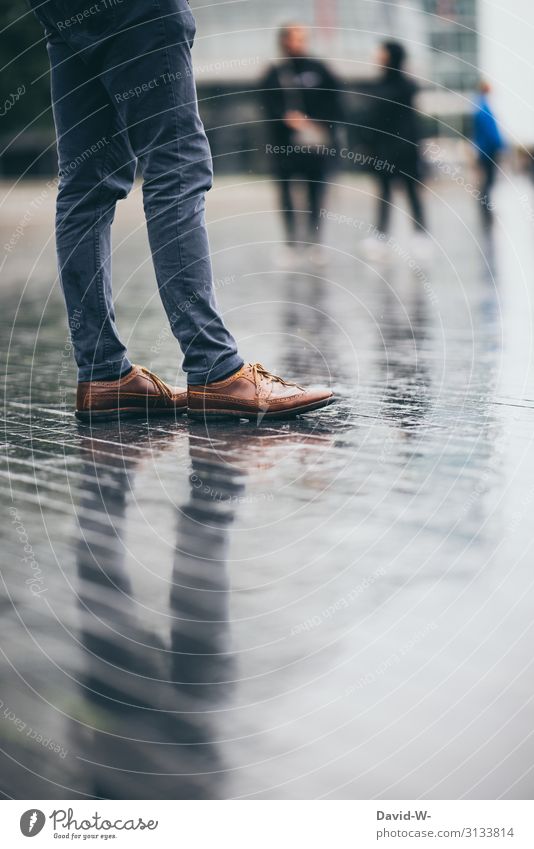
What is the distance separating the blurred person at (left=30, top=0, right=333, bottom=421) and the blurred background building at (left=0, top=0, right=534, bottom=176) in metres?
38.5

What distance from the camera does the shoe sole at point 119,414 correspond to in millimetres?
4370

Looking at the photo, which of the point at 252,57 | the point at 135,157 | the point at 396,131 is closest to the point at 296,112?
the point at 396,131

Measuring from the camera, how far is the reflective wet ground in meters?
1.92

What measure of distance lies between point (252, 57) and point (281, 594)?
4617 cm

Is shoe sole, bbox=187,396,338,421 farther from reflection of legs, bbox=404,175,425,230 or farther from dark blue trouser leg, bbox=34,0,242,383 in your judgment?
reflection of legs, bbox=404,175,425,230

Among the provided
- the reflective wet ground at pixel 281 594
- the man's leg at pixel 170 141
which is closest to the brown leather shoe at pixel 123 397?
the reflective wet ground at pixel 281 594

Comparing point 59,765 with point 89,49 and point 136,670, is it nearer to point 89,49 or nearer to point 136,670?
point 136,670

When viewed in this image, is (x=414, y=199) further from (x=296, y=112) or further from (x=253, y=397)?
(x=253, y=397)

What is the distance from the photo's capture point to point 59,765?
1922 mm

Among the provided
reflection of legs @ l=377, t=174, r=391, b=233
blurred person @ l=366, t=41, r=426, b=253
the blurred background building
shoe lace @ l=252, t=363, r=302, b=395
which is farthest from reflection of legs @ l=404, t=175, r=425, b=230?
the blurred background building

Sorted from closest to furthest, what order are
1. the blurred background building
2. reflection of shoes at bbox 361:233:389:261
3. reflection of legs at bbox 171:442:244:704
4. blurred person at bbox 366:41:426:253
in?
reflection of legs at bbox 171:442:244:704 → reflection of shoes at bbox 361:233:389:261 → blurred person at bbox 366:41:426:253 → the blurred background building

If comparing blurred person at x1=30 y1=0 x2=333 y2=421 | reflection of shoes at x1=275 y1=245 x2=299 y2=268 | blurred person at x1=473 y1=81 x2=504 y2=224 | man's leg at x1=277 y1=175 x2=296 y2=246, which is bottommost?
blurred person at x1=30 y1=0 x2=333 y2=421

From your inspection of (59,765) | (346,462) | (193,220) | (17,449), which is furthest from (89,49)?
(59,765)

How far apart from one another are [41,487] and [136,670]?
1.31 metres
